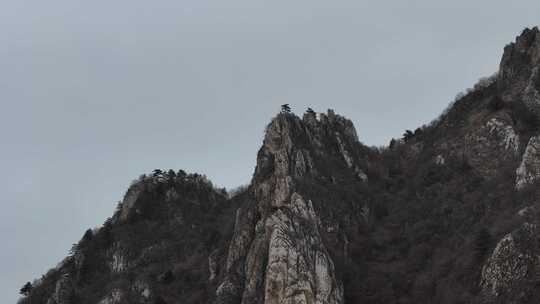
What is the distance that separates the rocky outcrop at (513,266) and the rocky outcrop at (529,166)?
13422 millimetres

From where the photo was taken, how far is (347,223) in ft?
292

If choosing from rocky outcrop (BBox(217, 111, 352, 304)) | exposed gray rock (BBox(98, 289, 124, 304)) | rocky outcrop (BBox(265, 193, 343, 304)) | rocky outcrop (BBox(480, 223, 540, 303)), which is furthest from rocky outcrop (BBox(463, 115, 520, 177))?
exposed gray rock (BBox(98, 289, 124, 304))

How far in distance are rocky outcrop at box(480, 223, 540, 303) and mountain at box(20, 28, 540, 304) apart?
116mm

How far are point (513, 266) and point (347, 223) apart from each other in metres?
28.7

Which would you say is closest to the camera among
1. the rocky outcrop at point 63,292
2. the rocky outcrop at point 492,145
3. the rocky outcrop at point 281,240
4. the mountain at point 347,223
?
the mountain at point 347,223

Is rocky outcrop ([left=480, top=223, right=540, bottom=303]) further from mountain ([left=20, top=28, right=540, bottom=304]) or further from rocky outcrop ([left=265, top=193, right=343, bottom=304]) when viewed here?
rocky outcrop ([left=265, top=193, right=343, bottom=304])

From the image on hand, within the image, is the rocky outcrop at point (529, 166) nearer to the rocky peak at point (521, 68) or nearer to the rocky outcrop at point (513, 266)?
the rocky outcrop at point (513, 266)

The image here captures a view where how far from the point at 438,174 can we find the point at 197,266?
33640mm

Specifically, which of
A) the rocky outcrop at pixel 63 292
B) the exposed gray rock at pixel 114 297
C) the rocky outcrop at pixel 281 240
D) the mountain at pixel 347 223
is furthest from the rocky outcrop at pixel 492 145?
the rocky outcrop at pixel 63 292

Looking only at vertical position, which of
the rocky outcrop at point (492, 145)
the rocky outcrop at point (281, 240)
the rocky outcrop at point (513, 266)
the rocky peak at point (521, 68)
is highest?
the rocky peak at point (521, 68)

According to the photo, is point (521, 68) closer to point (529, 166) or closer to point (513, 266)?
point (529, 166)

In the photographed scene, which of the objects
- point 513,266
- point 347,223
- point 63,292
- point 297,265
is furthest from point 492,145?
point 63,292

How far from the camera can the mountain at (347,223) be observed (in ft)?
233

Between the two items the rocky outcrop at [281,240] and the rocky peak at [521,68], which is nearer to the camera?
the rocky outcrop at [281,240]
